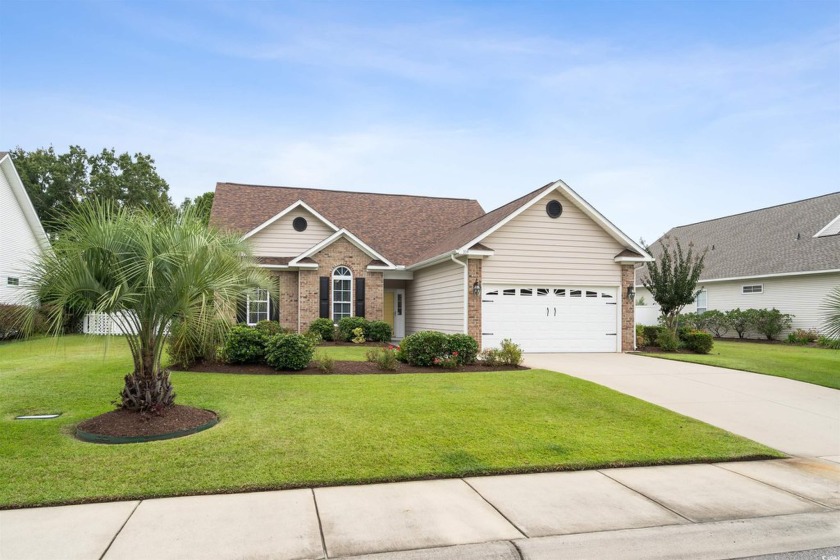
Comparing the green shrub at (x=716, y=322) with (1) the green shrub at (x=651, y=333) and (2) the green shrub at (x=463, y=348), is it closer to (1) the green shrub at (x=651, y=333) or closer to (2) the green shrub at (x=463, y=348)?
(1) the green shrub at (x=651, y=333)

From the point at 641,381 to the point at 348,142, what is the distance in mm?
14750

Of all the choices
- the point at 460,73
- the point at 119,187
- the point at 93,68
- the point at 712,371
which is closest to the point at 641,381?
the point at 712,371

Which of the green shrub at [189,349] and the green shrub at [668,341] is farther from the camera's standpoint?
the green shrub at [668,341]

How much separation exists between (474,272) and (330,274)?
631 cm

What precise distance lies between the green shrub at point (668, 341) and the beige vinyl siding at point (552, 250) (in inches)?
103

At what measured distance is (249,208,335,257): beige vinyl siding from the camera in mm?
21422

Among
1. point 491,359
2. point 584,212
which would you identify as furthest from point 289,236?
point 491,359

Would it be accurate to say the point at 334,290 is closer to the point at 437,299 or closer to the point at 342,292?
the point at 342,292

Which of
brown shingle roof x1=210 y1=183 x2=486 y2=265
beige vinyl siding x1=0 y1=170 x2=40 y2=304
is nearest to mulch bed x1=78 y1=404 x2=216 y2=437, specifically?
brown shingle roof x1=210 y1=183 x2=486 y2=265

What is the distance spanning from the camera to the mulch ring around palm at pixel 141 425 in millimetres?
6555

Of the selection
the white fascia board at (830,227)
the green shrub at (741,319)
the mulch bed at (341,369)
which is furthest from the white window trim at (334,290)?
→ the white fascia board at (830,227)

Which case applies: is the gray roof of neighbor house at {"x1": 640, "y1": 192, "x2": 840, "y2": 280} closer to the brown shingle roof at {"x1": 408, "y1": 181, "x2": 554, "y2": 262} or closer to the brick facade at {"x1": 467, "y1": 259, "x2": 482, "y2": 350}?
the brown shingle roof at {"x1": 408, "y1": 181, "x2": 554, "y2": 262}

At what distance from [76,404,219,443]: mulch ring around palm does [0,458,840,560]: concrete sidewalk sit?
1884mm

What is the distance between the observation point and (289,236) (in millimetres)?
21656
